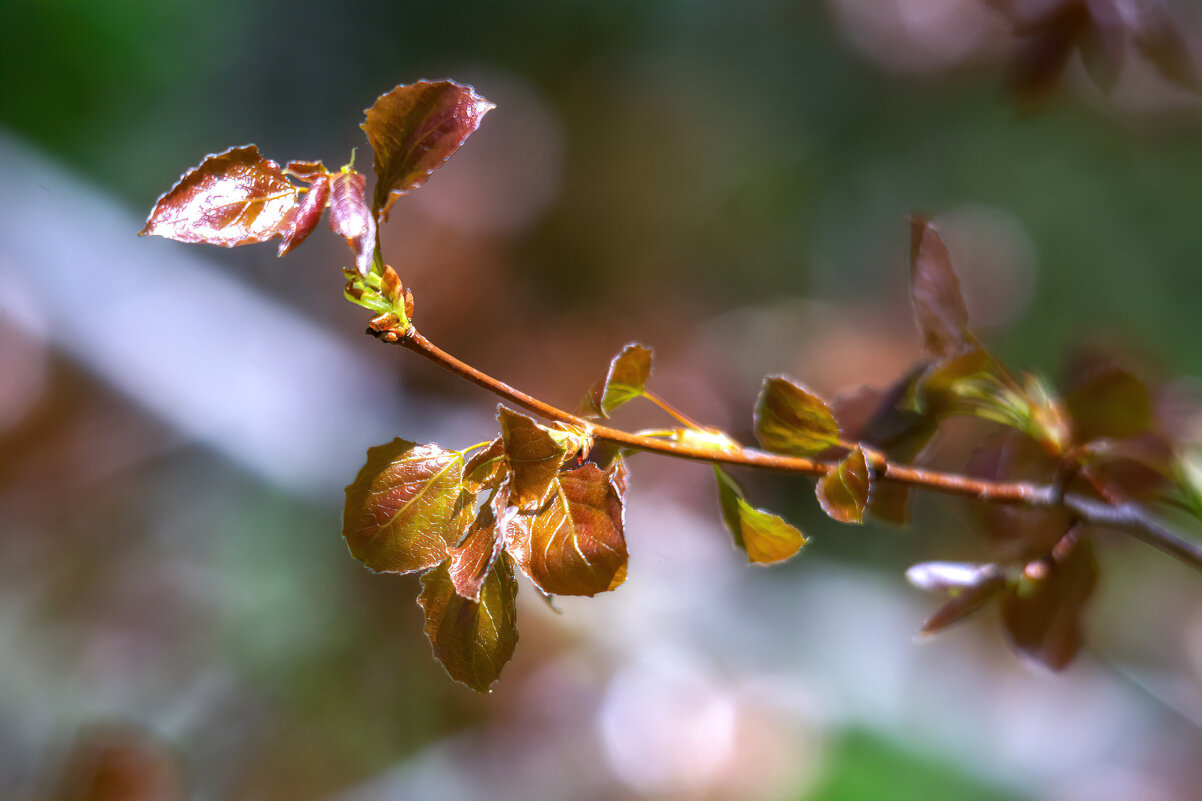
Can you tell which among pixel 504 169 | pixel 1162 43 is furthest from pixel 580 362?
pixel 1162 43

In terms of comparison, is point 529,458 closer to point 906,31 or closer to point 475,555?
point 475,555

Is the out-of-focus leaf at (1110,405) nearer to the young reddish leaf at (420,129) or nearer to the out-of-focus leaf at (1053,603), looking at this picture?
the out-of-focus leaf at (1053,603)

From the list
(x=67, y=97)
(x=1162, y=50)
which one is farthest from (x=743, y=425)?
(x=67, y=97)

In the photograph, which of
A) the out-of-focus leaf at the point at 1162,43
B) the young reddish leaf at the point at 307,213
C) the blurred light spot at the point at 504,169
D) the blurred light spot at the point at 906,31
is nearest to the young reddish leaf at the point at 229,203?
the young reddish leaf at the point at 307,213

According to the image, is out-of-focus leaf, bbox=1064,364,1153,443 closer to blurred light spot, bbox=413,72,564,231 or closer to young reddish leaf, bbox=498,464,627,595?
young reddish leaf, bbox=498,464,627,595

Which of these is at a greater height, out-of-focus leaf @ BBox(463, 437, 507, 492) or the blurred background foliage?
out-of-focus leaf @ BBox(463, 437, 507, 492)

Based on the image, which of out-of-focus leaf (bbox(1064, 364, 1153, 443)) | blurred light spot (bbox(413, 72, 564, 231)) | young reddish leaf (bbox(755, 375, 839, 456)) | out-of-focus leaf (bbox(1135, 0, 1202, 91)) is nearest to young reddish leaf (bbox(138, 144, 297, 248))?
young reddish leaf (bbox(755, 375, 839, 456))

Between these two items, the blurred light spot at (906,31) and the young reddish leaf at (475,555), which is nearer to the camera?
the young reddish leaf at (475,555)
